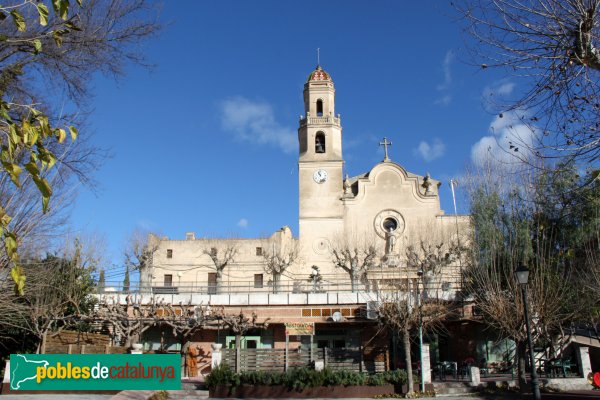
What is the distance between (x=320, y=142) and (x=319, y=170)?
2.50 metres

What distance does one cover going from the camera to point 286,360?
21.5 m

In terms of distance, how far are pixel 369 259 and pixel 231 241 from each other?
11058 millimetres

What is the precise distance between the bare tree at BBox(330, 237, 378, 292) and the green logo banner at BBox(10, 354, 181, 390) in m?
17.6

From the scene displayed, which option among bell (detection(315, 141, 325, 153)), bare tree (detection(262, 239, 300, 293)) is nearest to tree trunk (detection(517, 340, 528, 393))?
bare tree (detection(262, 239, 300, 293))

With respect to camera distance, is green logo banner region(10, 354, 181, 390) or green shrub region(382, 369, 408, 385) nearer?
green logo banner region(10, 354, 181, 390)

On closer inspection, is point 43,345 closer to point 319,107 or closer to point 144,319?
point 144,319

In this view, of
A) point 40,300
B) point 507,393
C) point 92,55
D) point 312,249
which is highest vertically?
point 312,249

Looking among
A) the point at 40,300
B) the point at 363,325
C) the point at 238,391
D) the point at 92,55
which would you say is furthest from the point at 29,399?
the point at 363,325

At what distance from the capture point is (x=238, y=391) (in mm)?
19578

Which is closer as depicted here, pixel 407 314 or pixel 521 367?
pixel 521 367

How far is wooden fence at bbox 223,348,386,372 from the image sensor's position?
21375 millimetres

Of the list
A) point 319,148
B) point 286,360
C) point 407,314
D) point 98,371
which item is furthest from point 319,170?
point 98,371

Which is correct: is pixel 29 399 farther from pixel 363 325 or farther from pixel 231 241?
pixel 231 241

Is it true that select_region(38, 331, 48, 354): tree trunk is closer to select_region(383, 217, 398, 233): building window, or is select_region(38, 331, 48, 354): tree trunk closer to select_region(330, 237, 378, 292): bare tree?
select_region(330, 237, 378, 292): bare tree
